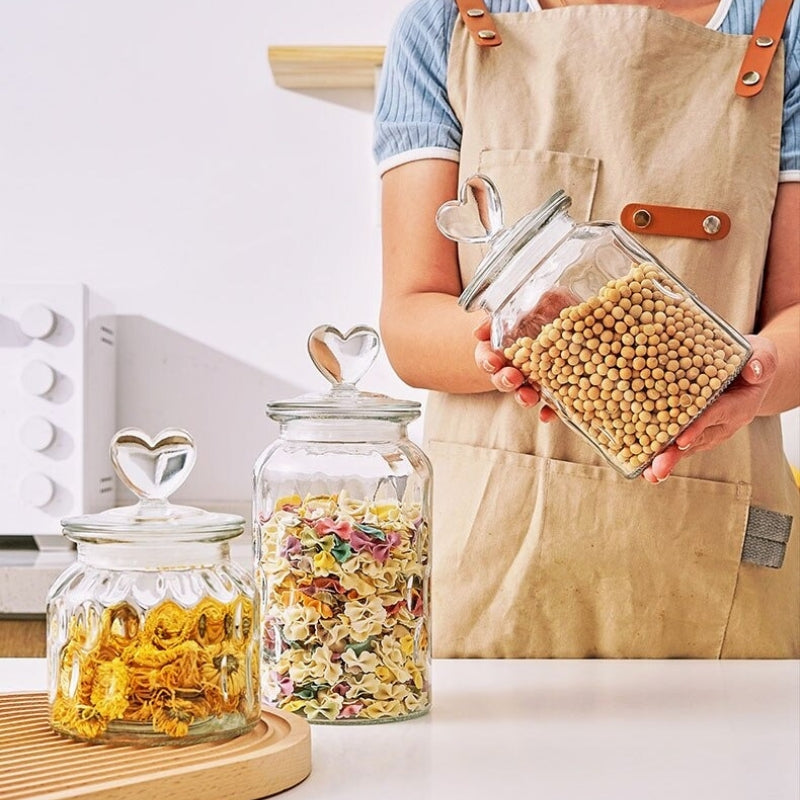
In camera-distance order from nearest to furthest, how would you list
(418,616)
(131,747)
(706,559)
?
1. (131,747)
2. (418,616)
3. (706,559)

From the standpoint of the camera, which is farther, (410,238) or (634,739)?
(410,238)

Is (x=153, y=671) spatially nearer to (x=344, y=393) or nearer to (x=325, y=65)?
(x=344, y=393)

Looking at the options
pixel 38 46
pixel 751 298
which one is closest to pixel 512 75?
pixel 751 298

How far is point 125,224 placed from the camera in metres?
1.89

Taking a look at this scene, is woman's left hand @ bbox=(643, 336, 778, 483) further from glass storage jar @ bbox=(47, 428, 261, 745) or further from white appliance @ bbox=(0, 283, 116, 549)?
white appliance @ bbox=(0, 283, 116, 549)

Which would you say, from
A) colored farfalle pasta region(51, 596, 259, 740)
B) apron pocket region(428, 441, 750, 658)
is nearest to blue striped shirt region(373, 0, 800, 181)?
apron pocket region(428, 441, 750, 658)

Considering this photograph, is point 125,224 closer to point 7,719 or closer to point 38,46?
point 38,46

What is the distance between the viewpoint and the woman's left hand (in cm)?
69

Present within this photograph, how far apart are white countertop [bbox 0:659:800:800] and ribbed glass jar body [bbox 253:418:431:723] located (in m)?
0.02

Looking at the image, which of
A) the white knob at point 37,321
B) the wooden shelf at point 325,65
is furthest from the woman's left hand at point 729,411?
the wooden shelf at point 325,65

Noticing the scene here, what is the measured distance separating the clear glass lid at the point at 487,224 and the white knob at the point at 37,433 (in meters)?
1.08

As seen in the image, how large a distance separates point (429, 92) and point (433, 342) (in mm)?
250

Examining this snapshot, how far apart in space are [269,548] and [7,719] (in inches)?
6.2

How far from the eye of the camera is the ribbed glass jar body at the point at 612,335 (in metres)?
0.66
